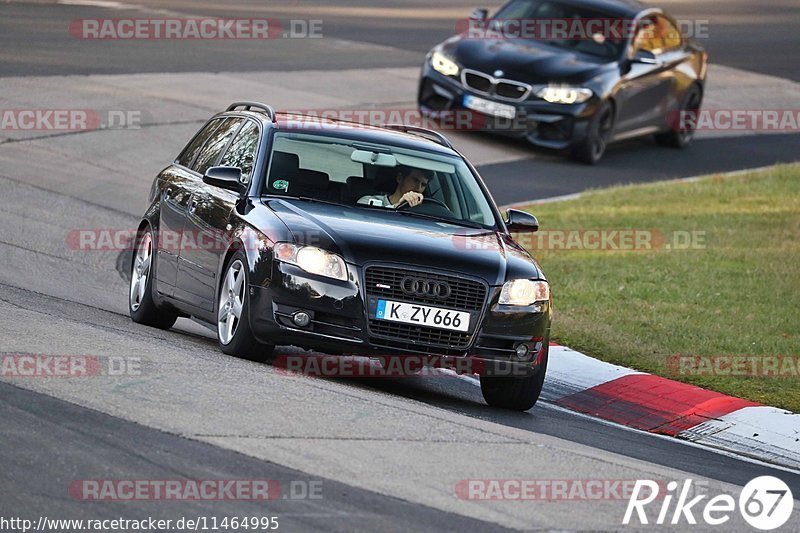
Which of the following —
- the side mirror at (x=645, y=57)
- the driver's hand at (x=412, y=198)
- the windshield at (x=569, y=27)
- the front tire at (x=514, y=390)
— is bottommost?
the side mirror at (x=645, y=57)

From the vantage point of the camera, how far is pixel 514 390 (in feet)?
33.4

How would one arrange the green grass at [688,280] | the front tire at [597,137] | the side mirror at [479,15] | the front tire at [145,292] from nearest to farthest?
the front tire at [145,292] < the green grass at [688,280] < the front tire at [597,137] < the side mirror at [479,15]

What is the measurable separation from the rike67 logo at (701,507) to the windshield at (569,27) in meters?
14.8

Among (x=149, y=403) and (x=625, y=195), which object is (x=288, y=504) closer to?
(x=149, y=403)

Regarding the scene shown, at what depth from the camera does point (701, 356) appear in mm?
12484

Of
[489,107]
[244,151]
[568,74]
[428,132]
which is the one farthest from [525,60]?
[244,151]

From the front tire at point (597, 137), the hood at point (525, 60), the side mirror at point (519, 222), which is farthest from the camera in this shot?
the front tire at point (597, 137)

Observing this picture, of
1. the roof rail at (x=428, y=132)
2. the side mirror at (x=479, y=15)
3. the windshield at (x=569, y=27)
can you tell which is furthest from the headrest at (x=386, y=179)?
the side mirror at (x=479, y=15)

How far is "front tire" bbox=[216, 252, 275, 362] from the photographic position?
963cm

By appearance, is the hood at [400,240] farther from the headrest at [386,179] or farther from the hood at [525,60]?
the hood at [525,60]

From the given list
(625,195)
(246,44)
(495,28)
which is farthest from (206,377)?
(246,44)

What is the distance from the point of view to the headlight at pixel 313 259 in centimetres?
940

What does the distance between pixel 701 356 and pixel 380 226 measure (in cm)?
370

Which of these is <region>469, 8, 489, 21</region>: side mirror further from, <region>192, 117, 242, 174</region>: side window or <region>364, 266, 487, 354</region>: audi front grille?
<region>364, 266, 487, 354</region>: audi front grille
